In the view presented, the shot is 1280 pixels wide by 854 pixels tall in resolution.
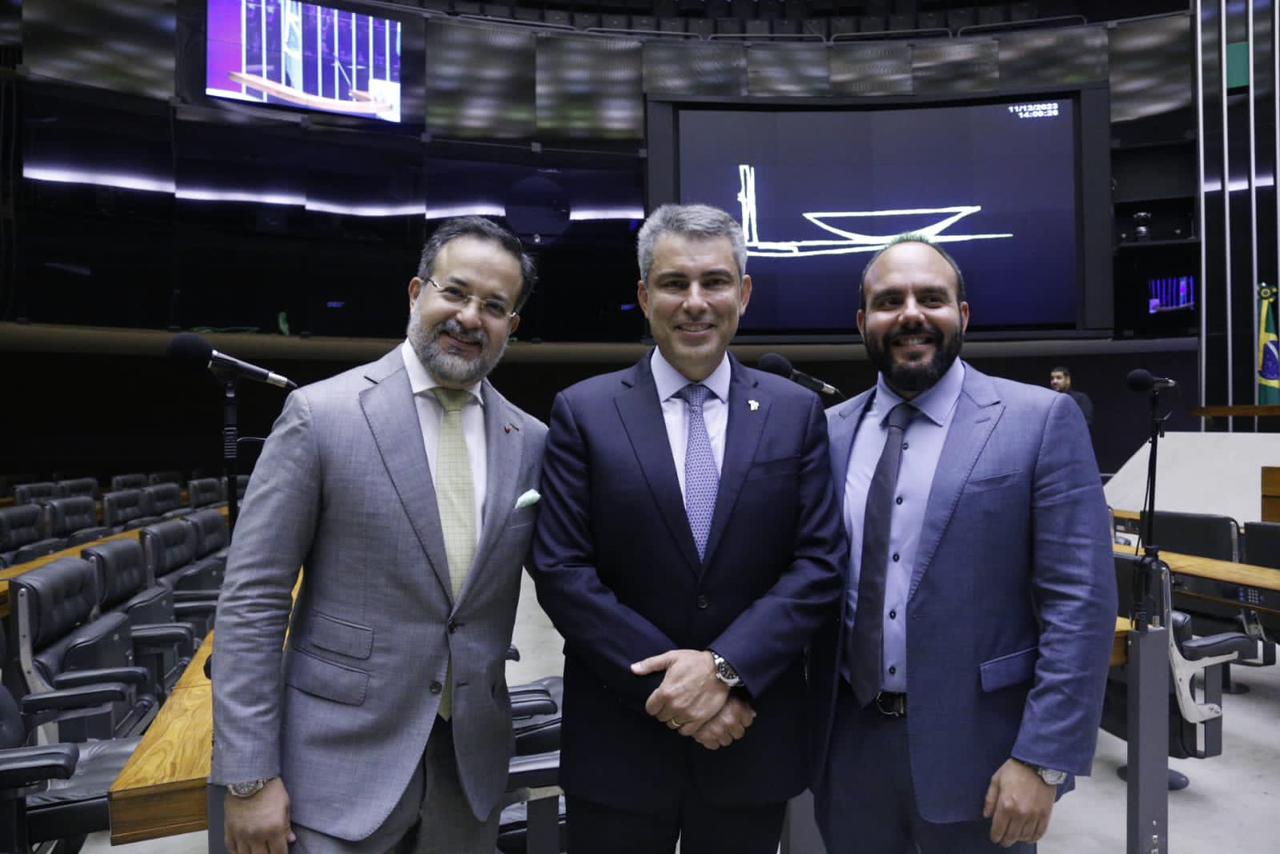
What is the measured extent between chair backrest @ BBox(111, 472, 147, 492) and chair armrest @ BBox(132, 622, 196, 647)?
7357 millimetres

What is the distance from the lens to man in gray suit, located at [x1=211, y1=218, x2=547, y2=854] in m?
1.32

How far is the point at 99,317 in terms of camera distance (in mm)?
9453

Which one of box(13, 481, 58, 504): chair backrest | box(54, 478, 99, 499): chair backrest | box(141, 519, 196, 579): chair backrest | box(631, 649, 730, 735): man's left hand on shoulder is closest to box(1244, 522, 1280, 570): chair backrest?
box(631, 649, 730, 735): man's left hand on shoulder

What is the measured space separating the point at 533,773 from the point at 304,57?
1167 centimetres

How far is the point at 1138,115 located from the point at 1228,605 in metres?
10.8

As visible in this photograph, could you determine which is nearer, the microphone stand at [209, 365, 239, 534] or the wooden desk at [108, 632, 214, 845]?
the wooden desk at [108, 632, 214, 845]

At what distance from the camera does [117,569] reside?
359cm

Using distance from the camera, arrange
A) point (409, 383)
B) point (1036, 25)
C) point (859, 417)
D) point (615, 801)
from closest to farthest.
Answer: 1. point (615, 801)
2. point (409, 383)
3. point (859, 417)
4. point (1036, 25)

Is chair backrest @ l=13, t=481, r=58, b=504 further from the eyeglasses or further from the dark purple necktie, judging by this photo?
the dark purple necktie

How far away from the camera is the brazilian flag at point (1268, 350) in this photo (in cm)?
1018

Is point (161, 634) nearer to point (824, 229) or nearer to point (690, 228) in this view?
point (690, 228)

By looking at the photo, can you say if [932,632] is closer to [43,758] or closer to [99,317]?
[43,758]

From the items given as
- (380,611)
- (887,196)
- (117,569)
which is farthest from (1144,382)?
(887,196)

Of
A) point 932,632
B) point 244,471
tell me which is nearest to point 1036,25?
point 244,471
